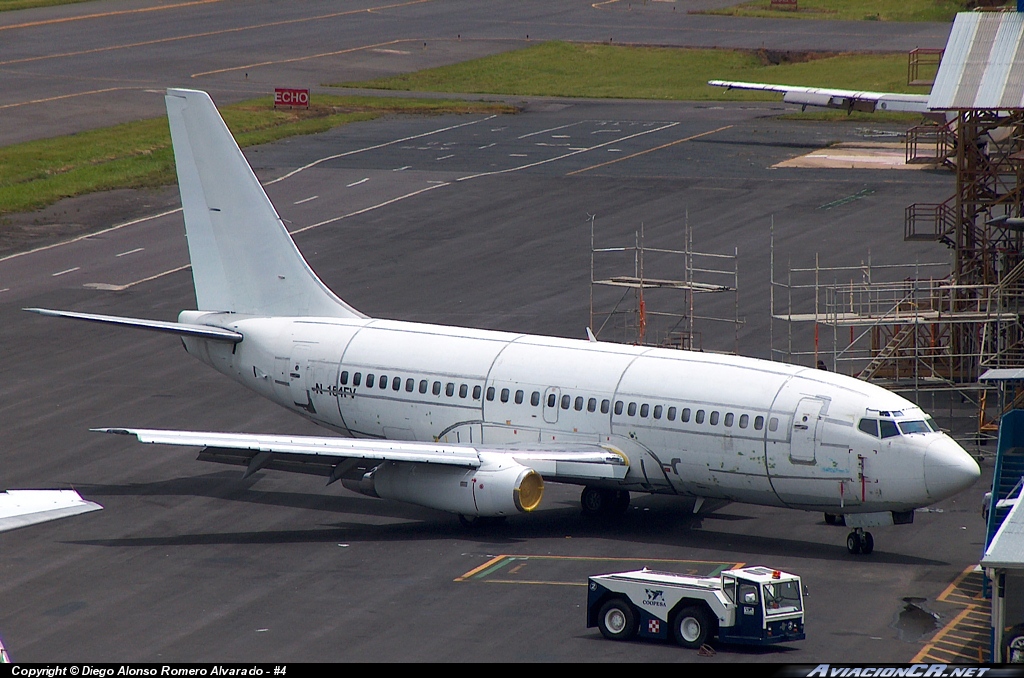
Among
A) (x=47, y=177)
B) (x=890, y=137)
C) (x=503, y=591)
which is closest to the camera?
(x=503, y=591)

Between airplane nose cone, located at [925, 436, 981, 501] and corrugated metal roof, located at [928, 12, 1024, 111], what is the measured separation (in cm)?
1874

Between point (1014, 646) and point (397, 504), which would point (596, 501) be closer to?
point (397, 504)

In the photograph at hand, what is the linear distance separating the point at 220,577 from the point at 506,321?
92.5ft

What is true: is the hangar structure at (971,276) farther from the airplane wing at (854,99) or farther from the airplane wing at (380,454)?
the airplane wing at (854,99)

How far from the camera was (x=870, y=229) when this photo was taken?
258ft

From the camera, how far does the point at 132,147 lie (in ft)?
323

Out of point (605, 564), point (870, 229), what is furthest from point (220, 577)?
point (870, 229)

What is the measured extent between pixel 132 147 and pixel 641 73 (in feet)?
159

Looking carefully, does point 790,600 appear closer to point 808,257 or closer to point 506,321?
point 506,321

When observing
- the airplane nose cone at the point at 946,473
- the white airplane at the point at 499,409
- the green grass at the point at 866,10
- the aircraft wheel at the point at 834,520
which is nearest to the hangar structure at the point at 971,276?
the aircraft wheel at the point at 834,520

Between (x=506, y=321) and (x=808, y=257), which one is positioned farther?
(x=808, y=257)
